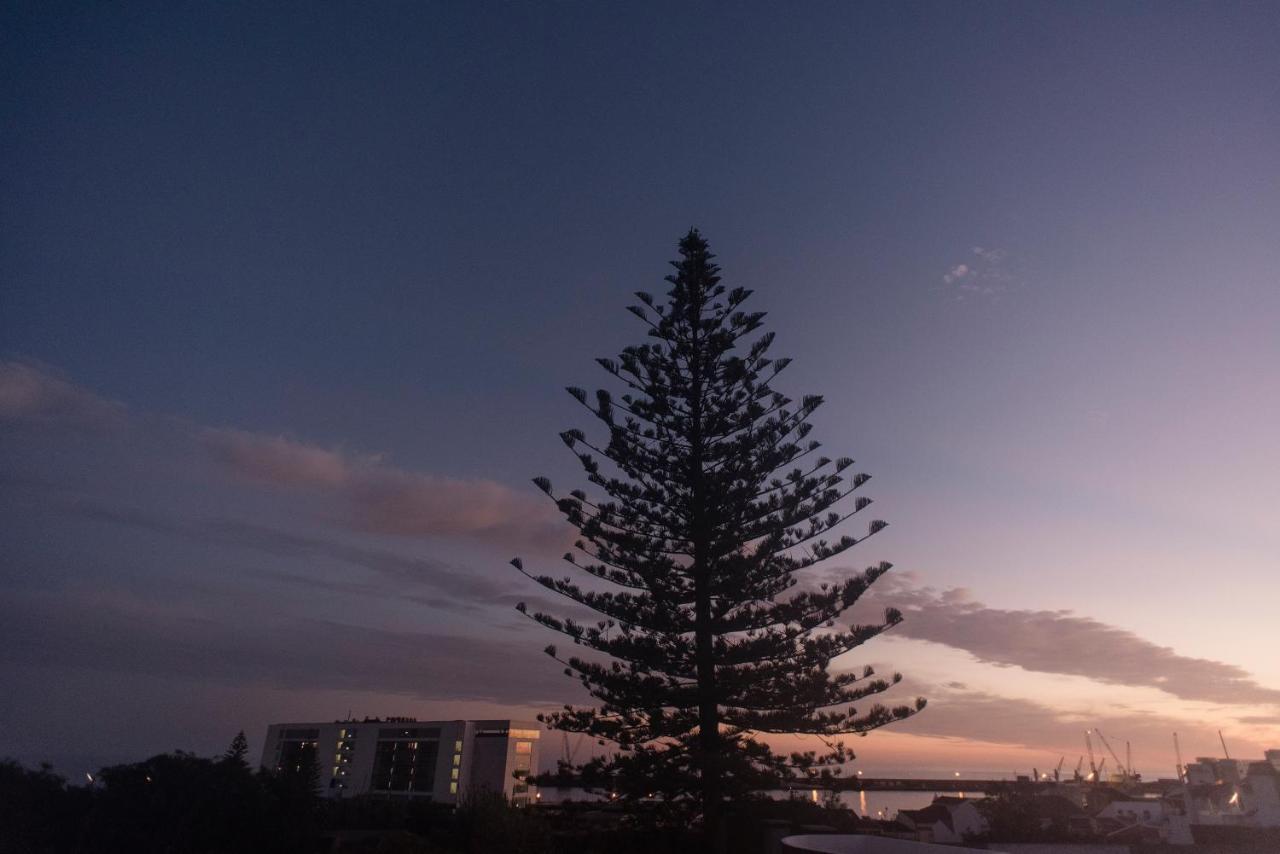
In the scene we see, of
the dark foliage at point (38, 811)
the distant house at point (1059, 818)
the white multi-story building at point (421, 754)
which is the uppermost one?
the dark foliage at point (38, 811)

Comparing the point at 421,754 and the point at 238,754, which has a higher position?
the point at 238,754

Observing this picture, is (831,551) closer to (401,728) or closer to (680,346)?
(680,346)

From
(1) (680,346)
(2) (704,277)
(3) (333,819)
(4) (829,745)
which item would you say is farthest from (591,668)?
(2) (704,277)

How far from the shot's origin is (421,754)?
179ft

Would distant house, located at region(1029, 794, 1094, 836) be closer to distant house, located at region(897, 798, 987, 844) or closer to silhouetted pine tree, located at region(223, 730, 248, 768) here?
distant house, located at region(897, 798, 987, 844)

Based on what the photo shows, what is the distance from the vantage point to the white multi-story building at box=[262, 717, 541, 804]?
53.4 metres

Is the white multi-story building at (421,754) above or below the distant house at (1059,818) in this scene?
below

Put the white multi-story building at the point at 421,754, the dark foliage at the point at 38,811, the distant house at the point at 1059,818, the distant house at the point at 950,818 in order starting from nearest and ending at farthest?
the dark foliage at the point at 38,811 < the distant house at the point at 1059,818 < the distant house at the point at 950,818 < the white multi-story building at the point at 421,754

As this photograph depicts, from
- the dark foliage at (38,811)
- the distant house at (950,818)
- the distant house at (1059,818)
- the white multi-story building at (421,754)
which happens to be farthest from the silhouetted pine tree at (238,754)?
the white multi-story building at (421,754)

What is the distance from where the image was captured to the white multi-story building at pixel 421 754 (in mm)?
53406

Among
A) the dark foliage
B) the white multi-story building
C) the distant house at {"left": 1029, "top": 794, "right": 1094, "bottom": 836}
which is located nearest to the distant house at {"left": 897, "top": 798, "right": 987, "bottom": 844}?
the distant house at {"left": 1029, "top": 794, "right": 1094, "bottom": 836}

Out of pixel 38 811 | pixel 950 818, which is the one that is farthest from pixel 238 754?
pixel 950 818

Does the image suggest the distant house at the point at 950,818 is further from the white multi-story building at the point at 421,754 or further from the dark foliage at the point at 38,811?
the white multi-story building at the point at 421,754

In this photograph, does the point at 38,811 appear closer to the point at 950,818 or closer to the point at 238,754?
the point at 238,754
